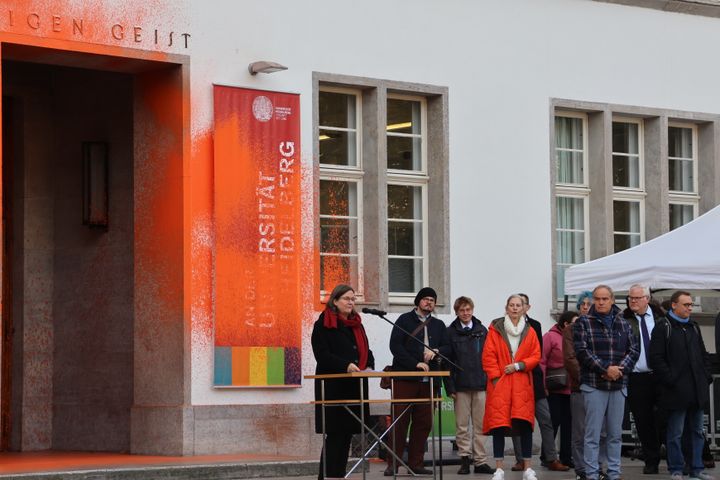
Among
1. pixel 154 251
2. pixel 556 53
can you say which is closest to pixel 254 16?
pixel 154 251

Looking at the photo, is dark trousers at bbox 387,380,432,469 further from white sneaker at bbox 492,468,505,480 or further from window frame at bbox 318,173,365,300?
window frame at bbox 318,173,365,300

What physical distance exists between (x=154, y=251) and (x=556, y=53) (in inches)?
223

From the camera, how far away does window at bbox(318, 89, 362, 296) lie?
18.2 m

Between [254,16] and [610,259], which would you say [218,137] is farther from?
[610,259]

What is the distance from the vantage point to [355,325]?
13352mm

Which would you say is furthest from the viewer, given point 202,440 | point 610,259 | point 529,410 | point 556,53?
point 556,53

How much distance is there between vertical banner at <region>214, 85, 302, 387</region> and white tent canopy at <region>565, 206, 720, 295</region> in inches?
134

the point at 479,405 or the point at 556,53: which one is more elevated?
the point at 556,53

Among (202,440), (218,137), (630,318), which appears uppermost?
(218,137)

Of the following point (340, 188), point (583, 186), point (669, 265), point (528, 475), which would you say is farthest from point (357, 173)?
point (528, 475)

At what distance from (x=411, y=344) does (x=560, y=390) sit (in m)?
1.82

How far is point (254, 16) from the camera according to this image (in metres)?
17.3

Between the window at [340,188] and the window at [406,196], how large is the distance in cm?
44

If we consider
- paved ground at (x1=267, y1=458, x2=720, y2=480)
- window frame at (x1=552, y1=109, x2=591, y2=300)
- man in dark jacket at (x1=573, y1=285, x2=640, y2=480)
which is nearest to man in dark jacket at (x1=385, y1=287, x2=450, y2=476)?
paved ground at (x1=267, y1=458, x2=720, y2=480)
